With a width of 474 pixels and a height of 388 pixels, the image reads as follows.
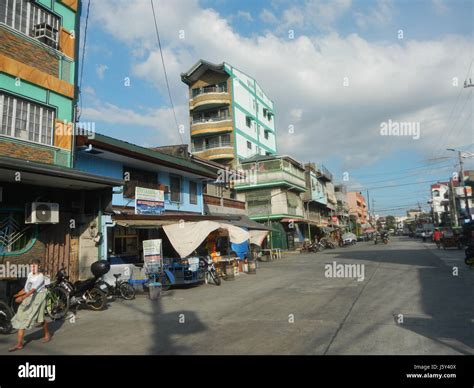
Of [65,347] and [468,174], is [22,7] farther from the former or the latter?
[468,174]

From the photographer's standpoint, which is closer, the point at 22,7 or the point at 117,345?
the point at 117,345

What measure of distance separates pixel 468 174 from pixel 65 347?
62.2 m

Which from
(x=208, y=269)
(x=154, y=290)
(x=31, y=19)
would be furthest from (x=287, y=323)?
(x=31, y=19)

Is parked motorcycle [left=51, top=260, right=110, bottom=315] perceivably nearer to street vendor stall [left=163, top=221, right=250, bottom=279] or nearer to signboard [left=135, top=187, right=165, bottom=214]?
street vendor stall [left=163, top=221, right=250, bottom=279]

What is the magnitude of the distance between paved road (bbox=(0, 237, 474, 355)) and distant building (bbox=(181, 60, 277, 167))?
31878mm

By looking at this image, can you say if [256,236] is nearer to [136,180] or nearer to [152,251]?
[136,180]

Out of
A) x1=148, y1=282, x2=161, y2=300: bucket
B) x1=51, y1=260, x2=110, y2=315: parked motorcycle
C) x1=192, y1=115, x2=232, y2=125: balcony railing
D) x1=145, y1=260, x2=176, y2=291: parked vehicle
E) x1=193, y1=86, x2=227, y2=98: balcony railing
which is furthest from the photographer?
x1=193, y1=86, x2=227, y2=98: balcony railing

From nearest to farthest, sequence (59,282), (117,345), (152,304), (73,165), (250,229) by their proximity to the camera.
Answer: (117,345), (59,282), (152,304), (73,165), (250,229)

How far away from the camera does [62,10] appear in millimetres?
14492

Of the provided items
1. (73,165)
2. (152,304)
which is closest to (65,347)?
(152,304)

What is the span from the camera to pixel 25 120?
1245 cm

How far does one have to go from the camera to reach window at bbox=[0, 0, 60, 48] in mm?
12297

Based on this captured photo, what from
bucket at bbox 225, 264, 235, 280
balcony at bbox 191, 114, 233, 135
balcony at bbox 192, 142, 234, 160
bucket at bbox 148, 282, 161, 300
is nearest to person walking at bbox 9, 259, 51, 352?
bucket at bbox 148, 282, 161, 300

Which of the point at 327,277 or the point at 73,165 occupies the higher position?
the point at 73,165
